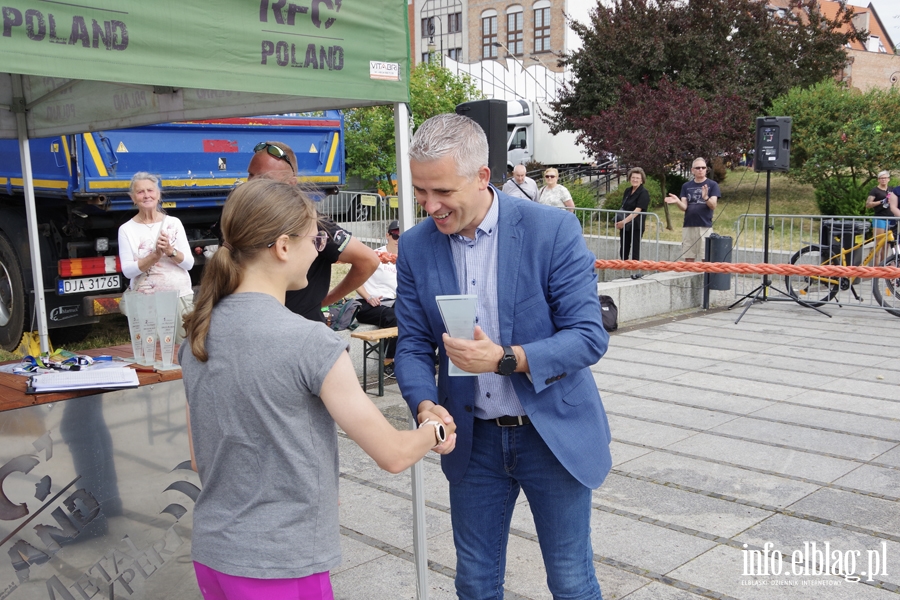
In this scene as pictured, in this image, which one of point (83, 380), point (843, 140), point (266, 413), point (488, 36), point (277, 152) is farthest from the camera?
point (488, 36)

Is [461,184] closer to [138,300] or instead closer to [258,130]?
[138,300]

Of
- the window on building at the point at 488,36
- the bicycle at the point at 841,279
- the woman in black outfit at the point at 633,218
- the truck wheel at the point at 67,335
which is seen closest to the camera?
the truck wheel at the point at 67,335

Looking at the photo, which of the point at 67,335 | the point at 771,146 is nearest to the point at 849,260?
the point at 771,146

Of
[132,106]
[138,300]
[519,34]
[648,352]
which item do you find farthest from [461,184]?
[519,34]

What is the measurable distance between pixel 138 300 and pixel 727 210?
1926cm

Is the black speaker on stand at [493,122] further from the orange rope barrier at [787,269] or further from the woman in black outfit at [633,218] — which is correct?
the woman in black outfit at [633,218]

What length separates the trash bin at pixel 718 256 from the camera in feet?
37.3

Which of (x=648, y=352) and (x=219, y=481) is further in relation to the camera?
(x=648, y=352)

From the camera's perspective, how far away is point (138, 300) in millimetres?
3307

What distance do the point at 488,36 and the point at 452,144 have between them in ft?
182

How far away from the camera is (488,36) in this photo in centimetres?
5528

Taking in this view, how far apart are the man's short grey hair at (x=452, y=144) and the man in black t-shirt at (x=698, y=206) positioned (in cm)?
1028

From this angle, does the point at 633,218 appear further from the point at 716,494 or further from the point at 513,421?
the point at 513,421

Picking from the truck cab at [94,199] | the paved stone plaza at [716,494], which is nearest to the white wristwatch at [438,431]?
the paved stone plaza at [716,494]
